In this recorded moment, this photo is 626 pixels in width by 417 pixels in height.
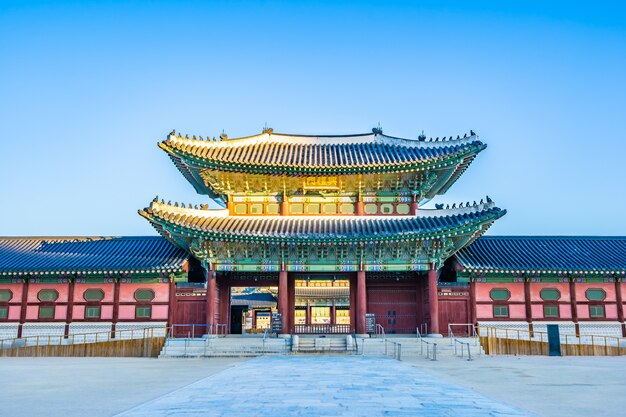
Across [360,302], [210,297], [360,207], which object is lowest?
[360,302]

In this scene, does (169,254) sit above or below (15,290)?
above

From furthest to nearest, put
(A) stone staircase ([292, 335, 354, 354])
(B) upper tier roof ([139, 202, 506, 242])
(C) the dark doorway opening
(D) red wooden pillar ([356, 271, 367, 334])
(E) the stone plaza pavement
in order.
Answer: (C) the dark doorway opening < (D) red wooden pillar ([356, 271, 367, 334]) < (B) upper tier roof ([139, 202, 506, 242]) < (A) stone staircase ([292, 335, 354, 354]) < (E) the stone plaza pavement

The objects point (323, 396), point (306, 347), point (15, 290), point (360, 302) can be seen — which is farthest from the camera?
point (15, 290)

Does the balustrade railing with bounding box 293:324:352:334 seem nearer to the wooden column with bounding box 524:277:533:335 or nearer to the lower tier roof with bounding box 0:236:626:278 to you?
the lower tier roof with bounding box 0:236:626:278

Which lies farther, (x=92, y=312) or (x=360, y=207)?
(x=360, y=207)

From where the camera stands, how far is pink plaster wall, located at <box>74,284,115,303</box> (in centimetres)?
3099

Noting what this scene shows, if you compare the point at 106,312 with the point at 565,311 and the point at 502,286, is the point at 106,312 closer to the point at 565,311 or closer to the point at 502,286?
the point at 502,286

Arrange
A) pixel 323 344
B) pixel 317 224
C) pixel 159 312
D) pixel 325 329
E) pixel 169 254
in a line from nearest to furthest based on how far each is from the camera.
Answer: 1. pixel 323 344
2. pixel 159 312
3. pixel 317 224
4. pixel 169 254
5. pixel 325 329

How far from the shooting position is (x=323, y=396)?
39.9 ft

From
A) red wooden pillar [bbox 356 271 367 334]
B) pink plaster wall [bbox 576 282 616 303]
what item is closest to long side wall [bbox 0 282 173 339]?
red wooden pillar [bbox 356 271 367 334]

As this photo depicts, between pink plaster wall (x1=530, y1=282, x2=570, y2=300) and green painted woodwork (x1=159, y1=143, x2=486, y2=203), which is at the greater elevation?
green painted woodwork (x1=159, y1=143, x2=486, y2=203)

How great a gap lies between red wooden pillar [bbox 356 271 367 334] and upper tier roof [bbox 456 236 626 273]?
18.6 feet

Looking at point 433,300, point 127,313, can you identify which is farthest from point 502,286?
point 127,313

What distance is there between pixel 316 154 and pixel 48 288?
17270mm
